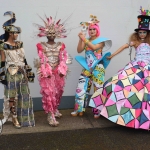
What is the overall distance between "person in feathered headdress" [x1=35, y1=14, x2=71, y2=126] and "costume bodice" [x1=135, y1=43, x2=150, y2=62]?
4.20 ft

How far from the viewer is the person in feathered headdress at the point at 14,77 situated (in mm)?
4488

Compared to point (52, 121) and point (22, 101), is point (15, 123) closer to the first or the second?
point (22, 101)

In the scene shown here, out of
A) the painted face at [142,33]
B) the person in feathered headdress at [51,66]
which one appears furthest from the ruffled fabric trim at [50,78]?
the painted face at [142,33]

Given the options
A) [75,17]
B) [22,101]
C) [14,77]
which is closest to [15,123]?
[22,101]

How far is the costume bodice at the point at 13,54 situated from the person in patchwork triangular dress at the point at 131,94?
147cm

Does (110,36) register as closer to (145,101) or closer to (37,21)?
(37,21)

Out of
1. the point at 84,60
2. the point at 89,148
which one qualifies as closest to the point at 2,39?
the point at 84,60

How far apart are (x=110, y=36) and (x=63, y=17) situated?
110cm

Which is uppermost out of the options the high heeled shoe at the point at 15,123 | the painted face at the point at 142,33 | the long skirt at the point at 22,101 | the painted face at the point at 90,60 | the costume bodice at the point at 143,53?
the painted face at the point at 142,33

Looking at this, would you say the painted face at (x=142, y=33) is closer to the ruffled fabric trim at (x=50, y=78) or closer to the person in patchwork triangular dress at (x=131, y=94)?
the person in patchwork triangular dress at (x=131, y=94)

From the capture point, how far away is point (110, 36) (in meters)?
6.00

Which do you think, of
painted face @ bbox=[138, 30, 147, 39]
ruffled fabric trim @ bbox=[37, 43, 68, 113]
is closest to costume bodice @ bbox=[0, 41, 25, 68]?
ruffled fabric trim @ bbox=[37, 43, 68, 113]

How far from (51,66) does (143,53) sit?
1668 mm

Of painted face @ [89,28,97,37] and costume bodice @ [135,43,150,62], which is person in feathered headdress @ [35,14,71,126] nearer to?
painted face @ [89,28,97,37]
